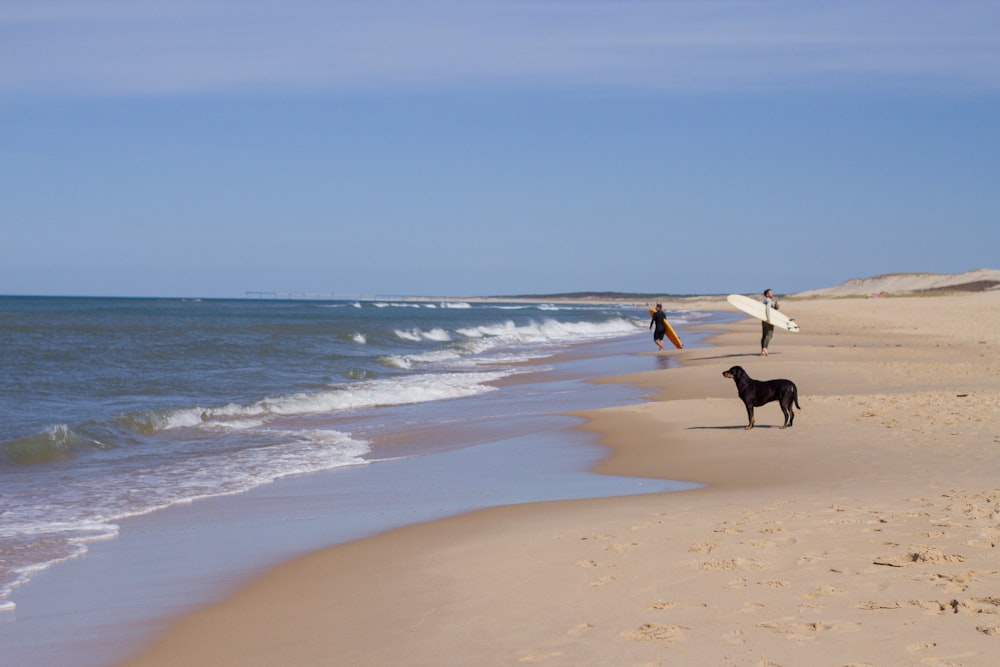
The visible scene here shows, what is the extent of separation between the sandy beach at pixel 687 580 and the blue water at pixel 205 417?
2.16 m

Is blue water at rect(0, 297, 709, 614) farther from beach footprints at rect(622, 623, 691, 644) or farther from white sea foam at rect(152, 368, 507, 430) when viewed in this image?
beach footprints at rect(622, 623, 691, 644)

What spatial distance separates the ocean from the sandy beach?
5.44 ft

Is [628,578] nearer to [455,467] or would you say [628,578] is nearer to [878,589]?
[878,589]

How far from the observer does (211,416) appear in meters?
16.0

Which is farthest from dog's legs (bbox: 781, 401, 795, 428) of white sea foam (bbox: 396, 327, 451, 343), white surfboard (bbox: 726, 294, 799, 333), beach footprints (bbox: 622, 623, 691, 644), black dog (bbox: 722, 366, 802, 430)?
white sea foam (bbox: 396, 327, 451, 343)

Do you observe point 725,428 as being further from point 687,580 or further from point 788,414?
point 687,580

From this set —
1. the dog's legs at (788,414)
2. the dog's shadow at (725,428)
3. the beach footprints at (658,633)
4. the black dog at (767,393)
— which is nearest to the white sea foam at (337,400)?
the dog's shadow at (725,428)

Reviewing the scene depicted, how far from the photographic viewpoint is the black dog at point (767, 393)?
1191 cm

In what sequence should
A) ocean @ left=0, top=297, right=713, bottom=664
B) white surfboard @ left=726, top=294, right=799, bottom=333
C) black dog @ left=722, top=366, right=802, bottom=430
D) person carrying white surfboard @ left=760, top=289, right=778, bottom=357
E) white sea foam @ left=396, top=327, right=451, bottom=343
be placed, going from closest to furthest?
ocean @ left=0, top=297, right=713, bottom=664
black dog @ left=722, top=366, right=802, bottom=430
person carrying white surfboard @ left=760, top=289, right=778, bottom=357
white surfboard @ left=726, top=294, right=799, bottom=333
white sea foam @ left=396, top=327, right=451, bottom=343

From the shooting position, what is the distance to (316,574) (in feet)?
21.0

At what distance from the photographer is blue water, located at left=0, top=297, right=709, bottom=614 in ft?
30.9

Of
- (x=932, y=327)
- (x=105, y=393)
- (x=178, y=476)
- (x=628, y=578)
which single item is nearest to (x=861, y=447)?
(x=628, y=578)

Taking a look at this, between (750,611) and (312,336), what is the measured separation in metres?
37.9

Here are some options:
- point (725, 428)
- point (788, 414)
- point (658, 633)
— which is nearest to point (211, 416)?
point (725, 428)
